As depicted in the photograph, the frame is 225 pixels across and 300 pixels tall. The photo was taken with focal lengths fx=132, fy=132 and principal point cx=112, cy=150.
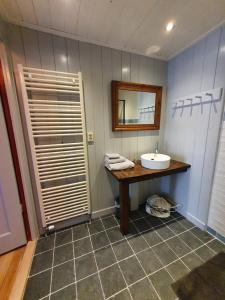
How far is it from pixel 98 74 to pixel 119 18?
53 centimetres

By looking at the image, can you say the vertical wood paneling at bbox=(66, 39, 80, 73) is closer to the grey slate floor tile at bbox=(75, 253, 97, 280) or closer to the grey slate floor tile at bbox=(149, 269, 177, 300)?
the grey slate floor tile at bbox=(75, 253, 97, 280)

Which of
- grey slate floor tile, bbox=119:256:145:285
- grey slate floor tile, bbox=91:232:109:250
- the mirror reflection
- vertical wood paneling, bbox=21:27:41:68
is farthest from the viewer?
the mirror reflection

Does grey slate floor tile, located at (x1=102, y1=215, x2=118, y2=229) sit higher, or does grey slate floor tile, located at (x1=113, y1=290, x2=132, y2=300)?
grey slate floor tile, located at (x1=113, y1=290, x2=132, y2=300)

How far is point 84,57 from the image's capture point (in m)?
1.49

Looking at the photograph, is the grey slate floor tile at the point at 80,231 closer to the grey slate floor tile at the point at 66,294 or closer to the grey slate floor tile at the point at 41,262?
the grey slate floor tile at the point at 41,262

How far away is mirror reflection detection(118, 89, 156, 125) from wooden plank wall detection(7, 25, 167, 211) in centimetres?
16

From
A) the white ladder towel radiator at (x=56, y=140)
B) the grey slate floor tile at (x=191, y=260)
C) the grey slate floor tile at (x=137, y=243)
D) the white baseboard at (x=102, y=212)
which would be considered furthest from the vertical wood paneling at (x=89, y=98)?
the grey slate floor tile at (x=191, y=260)

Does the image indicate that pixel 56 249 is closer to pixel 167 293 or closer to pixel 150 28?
pixel 167 293

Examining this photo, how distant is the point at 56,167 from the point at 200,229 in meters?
1.92

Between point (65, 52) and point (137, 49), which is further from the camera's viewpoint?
point (137, 49)

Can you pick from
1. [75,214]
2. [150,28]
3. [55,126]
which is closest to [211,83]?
[150,28]

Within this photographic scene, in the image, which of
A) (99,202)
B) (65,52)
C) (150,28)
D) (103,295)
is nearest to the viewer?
(103,295)

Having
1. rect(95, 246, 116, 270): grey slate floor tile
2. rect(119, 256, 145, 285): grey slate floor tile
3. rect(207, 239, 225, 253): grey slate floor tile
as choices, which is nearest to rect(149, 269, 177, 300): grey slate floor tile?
rect(119, 256, 145, 285): grey slate floor tile

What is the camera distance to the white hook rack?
135 cm
